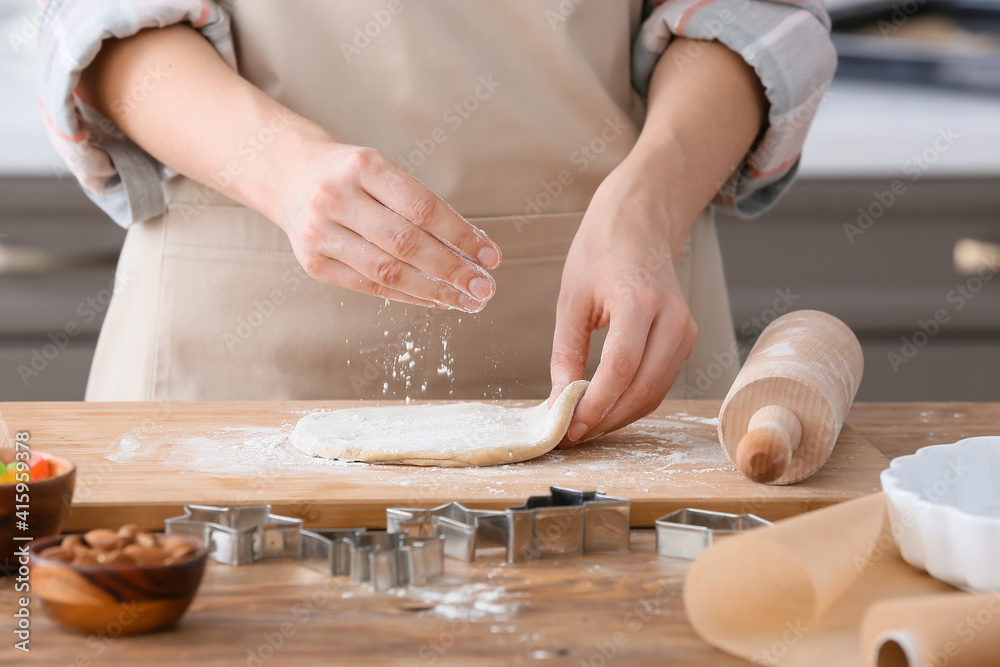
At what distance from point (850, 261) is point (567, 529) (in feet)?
5.96

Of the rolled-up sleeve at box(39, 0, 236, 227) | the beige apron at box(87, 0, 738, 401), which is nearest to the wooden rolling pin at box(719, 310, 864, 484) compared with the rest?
the beige apron at box(87, 0, 738, 401)

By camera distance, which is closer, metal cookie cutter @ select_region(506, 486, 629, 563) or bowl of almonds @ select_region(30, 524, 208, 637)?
bowl of almonds @ select_region(30, 524, 208, 637)

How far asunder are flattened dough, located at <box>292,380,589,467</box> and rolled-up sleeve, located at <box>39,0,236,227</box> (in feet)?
1.43

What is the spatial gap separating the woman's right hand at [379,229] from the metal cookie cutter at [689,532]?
0.33 meters

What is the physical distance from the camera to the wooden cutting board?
86 cm

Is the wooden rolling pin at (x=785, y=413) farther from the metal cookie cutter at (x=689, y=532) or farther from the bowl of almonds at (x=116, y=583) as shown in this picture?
the bowl of almonds at (x=116, y=583)

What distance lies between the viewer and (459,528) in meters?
0.73

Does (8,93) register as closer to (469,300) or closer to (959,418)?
(469,300)

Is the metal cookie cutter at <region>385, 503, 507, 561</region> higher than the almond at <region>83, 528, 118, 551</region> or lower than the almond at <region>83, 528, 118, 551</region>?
lower

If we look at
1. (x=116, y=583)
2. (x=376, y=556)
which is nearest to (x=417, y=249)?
(x=376, y=556)

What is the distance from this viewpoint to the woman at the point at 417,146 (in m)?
1.19

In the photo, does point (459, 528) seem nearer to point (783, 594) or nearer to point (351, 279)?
point (783, 594)

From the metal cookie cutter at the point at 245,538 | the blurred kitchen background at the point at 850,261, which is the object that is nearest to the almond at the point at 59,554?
the metal cookie cutter at the point at 245,538

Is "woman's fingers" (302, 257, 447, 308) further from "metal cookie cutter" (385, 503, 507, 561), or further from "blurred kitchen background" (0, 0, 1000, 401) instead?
"blurred kitchen background" (0, 0, 1000, 401)
